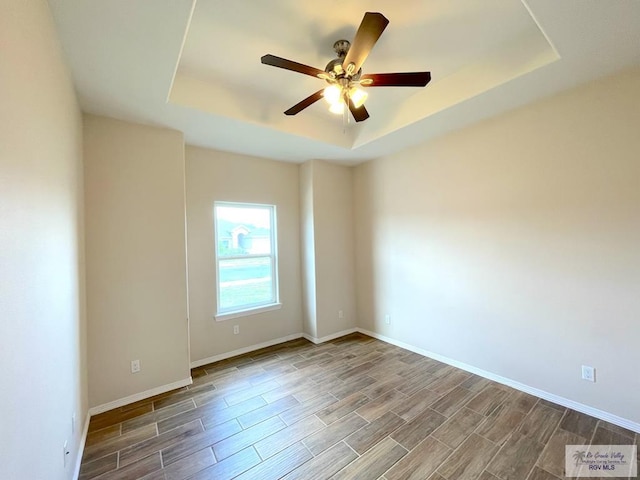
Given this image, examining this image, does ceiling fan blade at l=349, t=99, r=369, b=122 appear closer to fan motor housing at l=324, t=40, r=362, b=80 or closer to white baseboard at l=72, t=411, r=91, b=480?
fan motor housing at l=324, t=40, r=362, b=80

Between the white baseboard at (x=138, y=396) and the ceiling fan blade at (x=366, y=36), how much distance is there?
3216 mm

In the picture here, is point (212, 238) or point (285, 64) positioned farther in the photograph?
point (212, 238)

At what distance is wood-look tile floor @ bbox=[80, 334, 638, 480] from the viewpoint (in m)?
1.75

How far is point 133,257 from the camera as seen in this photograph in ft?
A: 8.28

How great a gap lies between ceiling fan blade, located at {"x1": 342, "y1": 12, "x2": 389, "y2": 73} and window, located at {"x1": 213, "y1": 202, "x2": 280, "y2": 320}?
7.85 ft

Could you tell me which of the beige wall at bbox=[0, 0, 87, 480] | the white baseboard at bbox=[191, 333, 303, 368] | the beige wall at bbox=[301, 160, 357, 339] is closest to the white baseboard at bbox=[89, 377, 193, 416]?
the white baseboard at bbox=[191, 333, 303, 368]

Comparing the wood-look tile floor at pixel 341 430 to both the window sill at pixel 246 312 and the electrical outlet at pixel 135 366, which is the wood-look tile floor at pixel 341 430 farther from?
the window sill at pixel 246 312

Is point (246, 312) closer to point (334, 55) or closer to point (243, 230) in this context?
point (243, 230)

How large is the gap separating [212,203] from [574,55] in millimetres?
3517

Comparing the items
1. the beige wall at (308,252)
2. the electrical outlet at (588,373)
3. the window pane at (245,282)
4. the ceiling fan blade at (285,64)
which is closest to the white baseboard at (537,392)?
the electrical outlet at (588,373)

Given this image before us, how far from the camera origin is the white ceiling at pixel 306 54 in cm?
152

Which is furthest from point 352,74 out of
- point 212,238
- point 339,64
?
point 212,238

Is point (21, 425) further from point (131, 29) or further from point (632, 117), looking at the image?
point (632, 117)

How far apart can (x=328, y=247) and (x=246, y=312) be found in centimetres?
147
